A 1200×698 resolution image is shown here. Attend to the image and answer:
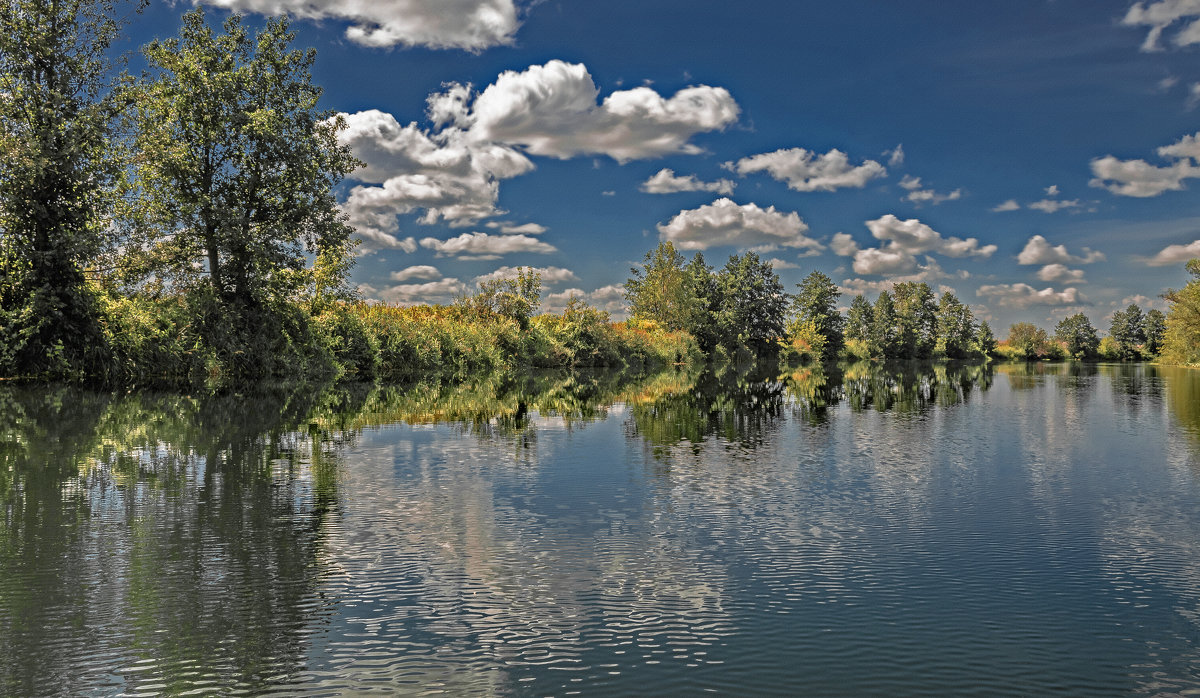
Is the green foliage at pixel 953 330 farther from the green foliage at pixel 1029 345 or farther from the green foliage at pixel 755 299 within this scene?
the green foliage at pixel 755 299

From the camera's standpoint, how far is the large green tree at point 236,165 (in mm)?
33594

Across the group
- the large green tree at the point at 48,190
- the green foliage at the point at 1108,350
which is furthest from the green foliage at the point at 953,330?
the large green tree at the point at 48,190

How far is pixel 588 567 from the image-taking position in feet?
25.0

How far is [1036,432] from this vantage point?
20328 millimetres

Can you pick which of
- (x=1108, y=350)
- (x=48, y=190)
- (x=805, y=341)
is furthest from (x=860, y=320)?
(x=48, y=190)

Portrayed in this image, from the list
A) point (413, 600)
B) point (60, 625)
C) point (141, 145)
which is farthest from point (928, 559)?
point (141, 145)

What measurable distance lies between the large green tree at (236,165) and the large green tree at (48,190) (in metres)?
2.52

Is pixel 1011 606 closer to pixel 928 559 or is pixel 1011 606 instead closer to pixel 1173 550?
pixel 928 559

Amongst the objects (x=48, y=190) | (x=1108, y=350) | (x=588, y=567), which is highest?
(x=48, y=190)

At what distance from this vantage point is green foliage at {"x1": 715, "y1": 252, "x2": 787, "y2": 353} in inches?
4469

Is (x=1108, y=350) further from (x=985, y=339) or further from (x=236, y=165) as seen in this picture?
(x=236, y=165)

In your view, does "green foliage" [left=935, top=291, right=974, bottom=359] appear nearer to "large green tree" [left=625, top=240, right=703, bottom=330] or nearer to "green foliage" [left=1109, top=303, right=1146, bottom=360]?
"green foliage" [left=1109, top=303, right=1146, bottom=360]

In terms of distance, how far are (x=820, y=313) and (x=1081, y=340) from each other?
221 feet

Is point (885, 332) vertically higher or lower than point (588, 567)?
higher
